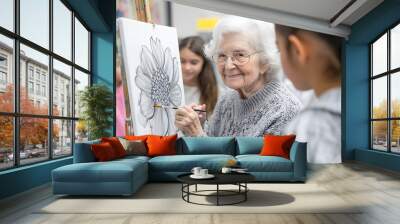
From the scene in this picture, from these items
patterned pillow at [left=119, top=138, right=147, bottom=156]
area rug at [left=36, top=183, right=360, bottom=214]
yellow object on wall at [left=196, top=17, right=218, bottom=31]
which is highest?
yellow object on wall at [left=196, top=17, right=218, bottom=31]

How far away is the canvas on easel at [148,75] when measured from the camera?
28.7ft

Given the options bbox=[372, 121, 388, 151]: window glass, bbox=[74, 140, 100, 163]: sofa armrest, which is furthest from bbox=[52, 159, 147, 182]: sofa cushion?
bbox=[372, 121, 388, 151]: window glass

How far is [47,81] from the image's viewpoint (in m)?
6.09

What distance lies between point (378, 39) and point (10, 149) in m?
7.83

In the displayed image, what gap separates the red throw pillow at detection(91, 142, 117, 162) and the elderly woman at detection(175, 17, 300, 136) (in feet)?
11.3

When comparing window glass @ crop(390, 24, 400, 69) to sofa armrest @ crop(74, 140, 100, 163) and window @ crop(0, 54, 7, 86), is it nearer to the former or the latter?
sofa armrest @ crop(74, 140, 100, 163)

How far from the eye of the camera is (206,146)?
6633 mm

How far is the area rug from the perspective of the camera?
4031 millimetres

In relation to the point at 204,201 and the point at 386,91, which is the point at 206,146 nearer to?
the point at 204,201

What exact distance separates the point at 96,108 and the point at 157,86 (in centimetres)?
161

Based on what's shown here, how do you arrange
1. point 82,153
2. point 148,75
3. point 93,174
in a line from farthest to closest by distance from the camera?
1. point 148,75
2. point 82,153
3. point 93,174

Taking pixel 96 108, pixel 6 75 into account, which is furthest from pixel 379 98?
pixel 6 75

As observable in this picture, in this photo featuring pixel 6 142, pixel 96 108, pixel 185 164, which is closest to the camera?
pixel 6 142

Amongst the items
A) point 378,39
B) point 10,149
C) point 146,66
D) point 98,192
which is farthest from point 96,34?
point 378,39
